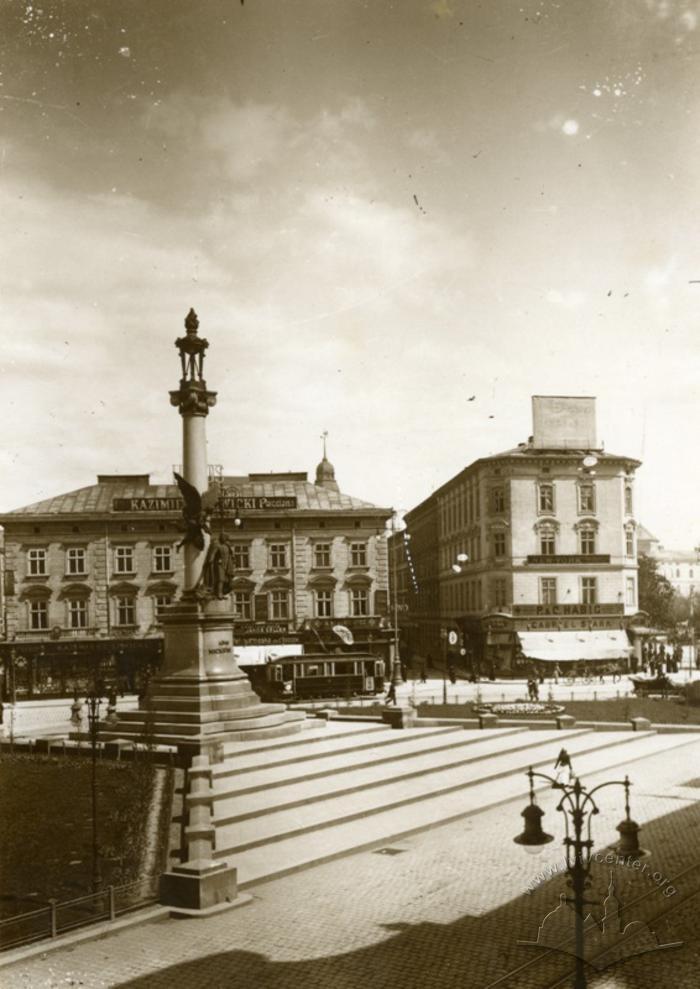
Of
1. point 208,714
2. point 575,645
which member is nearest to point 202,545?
point 208,714

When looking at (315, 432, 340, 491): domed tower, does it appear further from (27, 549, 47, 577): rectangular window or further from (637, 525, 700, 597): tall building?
(637, 525, 700, 597): tall building

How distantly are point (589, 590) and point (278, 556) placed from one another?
18.8 metres

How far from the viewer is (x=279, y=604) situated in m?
54.2

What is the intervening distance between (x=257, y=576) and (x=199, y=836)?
41.2 m

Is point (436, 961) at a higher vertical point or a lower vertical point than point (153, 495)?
lower

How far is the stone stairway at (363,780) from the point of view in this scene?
16.2 metres

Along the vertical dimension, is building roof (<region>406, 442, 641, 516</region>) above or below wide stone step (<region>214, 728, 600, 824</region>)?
above

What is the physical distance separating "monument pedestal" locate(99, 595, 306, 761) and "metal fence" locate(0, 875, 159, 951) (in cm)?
975

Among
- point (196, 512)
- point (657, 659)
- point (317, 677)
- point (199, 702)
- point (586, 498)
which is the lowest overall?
point (657, 659)

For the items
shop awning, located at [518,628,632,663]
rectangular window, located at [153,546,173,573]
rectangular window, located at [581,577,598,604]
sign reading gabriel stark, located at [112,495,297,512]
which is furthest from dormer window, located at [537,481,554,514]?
rectangular window, located at [153,546,173,573]

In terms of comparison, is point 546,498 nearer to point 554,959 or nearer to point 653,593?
point 653,593

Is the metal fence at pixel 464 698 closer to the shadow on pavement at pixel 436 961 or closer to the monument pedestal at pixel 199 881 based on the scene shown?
the monument pedestal at pixel 199 881

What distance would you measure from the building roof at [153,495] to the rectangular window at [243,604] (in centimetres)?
531

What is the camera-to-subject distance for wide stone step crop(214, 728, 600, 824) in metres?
17.9
